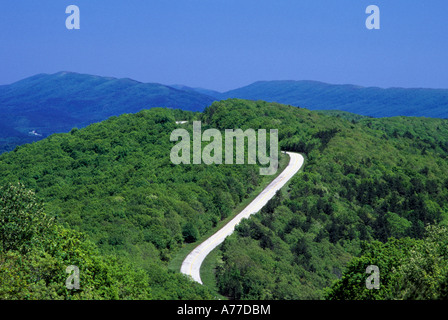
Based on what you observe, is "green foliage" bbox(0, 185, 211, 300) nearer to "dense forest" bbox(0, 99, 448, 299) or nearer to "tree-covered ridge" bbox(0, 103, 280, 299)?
"dense forest" bbox(0, 99, 448, 299)

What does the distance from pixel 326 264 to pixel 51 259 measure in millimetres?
35705

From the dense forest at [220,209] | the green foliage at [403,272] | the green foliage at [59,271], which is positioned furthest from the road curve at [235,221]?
the green foliage at [403,272]

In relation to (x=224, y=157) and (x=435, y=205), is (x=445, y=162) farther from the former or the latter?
(x=224, y=157)

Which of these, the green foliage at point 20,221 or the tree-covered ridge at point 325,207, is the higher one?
the green foliage at point 20,221

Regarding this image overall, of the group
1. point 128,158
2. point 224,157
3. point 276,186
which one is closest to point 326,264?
point 276,186

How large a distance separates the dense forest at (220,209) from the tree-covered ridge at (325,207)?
213 millimetres

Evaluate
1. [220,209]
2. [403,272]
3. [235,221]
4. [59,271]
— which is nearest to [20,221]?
[59,271]

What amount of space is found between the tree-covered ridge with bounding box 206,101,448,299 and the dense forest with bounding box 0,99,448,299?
21 centimetres

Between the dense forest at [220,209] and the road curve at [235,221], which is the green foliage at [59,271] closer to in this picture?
the dense forest at [220,209]

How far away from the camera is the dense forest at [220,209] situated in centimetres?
3597

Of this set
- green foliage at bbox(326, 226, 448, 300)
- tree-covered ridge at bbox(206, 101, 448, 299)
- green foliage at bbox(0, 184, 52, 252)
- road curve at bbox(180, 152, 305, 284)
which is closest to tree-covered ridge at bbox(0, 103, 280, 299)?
road curve at bbox(180, 152, 305, 284)

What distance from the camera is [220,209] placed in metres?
69.0

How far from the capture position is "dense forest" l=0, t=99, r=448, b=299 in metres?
36.0

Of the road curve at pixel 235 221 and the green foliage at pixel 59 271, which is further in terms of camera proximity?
the road curve at pixel 235 221
